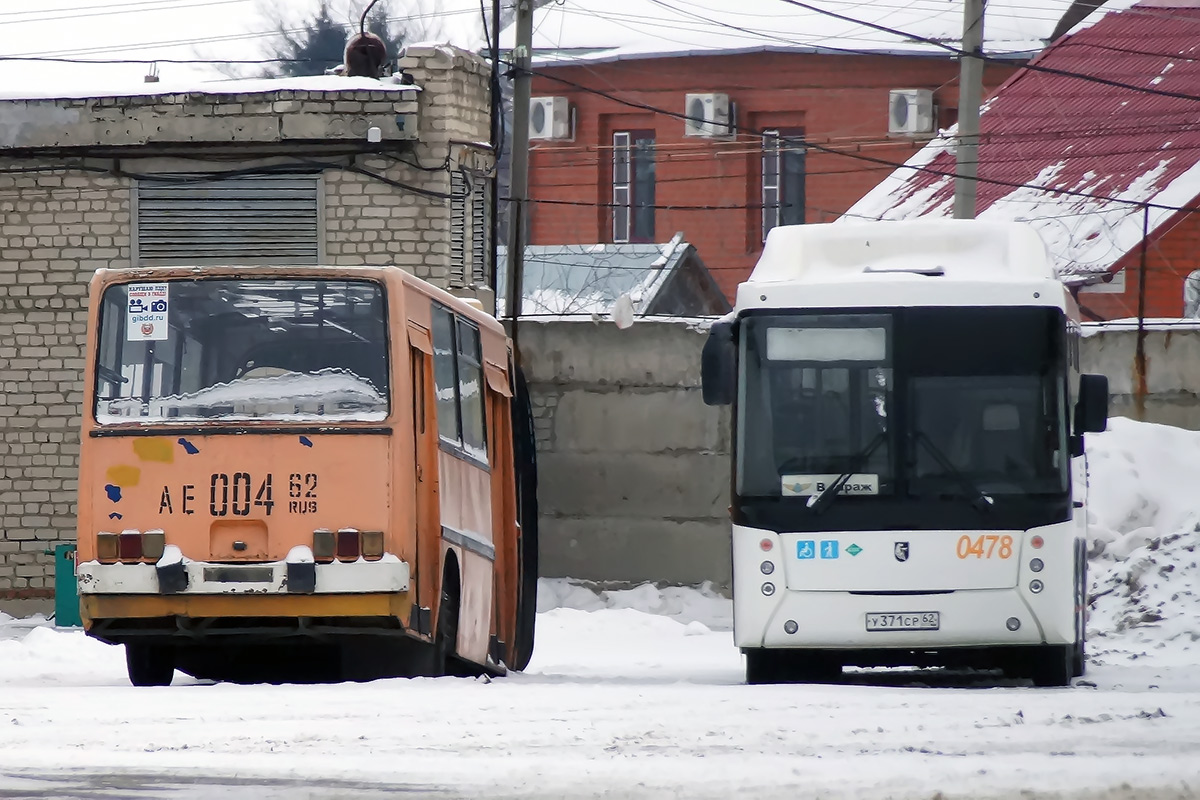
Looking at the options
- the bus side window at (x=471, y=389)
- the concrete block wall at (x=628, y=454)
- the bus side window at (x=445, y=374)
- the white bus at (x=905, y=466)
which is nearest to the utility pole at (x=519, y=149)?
the concrete block wall at (x=628, y=454)

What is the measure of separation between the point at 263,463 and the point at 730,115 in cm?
3631

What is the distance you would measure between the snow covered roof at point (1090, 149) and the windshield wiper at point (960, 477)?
20.2m

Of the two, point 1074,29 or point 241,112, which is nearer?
point 241,112

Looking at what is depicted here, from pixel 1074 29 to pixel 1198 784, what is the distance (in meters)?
36.8

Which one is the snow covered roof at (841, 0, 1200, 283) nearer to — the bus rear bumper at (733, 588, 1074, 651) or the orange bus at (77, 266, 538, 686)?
the bus rear bumper at (733, 588, 1074, 651)

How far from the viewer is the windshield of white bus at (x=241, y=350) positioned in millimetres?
12391

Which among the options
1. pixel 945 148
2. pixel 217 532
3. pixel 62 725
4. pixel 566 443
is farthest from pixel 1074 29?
pixel 62 725

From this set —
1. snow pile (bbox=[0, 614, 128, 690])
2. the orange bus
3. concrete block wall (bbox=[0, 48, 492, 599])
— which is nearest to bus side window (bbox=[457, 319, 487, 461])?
the orange bus

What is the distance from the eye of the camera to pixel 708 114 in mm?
47188

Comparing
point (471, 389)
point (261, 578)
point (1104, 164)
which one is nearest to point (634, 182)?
point (1104, 164)

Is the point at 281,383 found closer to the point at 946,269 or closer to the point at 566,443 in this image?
the point at 946,269

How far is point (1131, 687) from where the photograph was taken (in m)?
13.1

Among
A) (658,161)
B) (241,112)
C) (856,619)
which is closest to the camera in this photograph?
(856,619)

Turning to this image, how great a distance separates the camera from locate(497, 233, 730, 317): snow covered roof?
136ft
